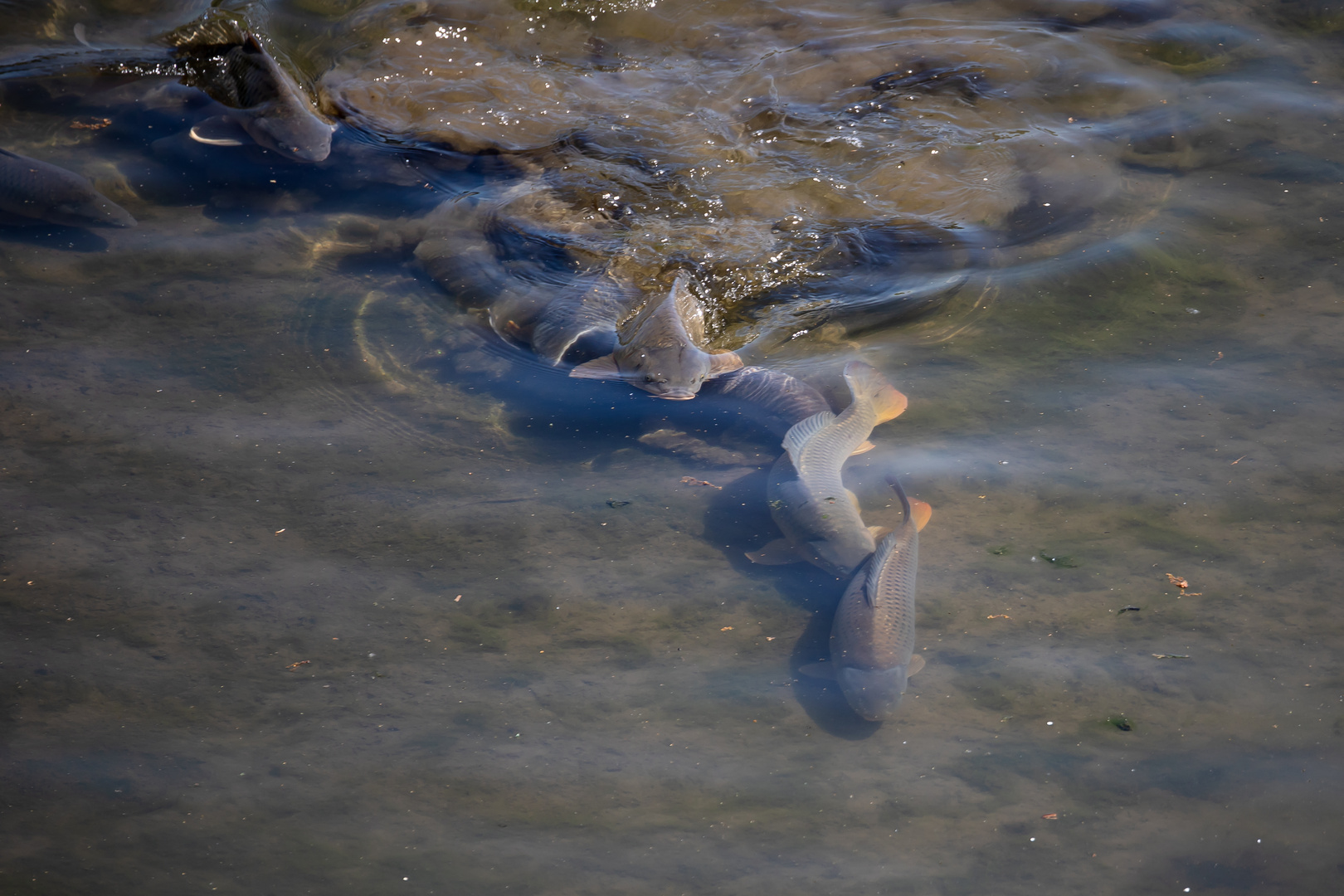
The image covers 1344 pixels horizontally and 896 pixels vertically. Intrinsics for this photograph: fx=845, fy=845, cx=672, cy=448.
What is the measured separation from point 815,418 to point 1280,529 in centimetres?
224

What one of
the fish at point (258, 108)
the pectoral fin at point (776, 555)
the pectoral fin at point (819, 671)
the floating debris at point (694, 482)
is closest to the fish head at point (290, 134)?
the fish at point (258, 108)

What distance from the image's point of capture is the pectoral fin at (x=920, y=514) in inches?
162

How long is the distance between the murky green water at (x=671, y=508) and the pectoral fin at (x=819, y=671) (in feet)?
0.25

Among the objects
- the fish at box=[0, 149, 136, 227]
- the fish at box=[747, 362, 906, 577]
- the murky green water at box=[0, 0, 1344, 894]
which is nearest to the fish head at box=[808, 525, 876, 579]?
the fish at box=[747, 362, 906, 577]

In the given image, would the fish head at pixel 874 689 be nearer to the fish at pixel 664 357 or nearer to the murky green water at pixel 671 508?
the murky green water at pixel 671 508

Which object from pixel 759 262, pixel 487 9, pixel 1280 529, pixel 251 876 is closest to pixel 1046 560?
pixel 1280 529

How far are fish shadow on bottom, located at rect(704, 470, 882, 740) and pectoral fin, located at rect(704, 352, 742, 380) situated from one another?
82 centimetres

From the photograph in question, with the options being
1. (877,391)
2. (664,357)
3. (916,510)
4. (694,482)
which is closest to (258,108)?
(664,357)

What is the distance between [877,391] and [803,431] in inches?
21.7

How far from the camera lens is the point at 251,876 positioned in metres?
2.69

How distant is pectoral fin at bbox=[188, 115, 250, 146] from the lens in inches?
260

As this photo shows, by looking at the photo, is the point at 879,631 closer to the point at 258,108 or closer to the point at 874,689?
the point at 874,689

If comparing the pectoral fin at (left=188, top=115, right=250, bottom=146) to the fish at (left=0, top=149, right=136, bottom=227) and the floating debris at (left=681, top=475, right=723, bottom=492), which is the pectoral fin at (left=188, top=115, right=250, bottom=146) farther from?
the floating debris at (left=681, top=475, right=723, bottom=492)

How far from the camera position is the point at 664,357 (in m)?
4.96
